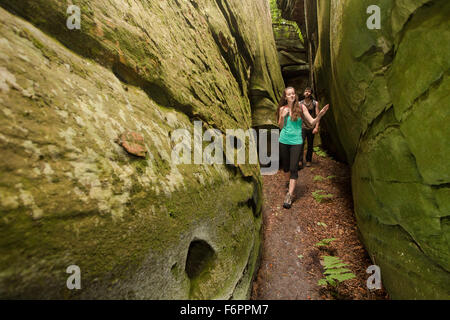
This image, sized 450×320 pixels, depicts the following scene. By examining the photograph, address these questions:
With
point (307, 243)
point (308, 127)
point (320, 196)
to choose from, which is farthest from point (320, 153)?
point (307, 243)

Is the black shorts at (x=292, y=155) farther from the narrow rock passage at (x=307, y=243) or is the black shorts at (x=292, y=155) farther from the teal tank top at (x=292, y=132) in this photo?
the narrow rock passage at (x=307, y=243)

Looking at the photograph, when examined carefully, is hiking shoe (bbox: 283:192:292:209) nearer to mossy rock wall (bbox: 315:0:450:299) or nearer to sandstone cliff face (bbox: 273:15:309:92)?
mossy rock wall (bbox: 315:0:450:299)

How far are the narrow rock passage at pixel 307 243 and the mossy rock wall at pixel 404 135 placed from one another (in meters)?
A: 0.46

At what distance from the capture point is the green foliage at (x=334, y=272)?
133 inches

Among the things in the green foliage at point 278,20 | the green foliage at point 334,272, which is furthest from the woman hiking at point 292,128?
the green foliage at point 278,20

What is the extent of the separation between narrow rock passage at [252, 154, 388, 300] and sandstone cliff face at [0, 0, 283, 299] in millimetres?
903

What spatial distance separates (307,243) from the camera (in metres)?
4.54

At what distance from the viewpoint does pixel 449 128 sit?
79.7 inches

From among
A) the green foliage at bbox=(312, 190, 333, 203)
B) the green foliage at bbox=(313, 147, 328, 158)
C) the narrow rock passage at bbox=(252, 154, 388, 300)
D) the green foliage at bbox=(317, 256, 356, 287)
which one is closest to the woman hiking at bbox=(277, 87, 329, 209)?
the narrow rock passage at bbox=(252, 154, 388, 300)

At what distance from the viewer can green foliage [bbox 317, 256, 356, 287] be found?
3.39 meters

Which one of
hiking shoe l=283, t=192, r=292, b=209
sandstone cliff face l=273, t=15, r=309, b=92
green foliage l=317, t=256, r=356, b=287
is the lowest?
green foliage l=317, t=256, r=356, b=287

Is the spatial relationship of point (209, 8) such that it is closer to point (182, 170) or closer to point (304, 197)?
point (182, 170)
